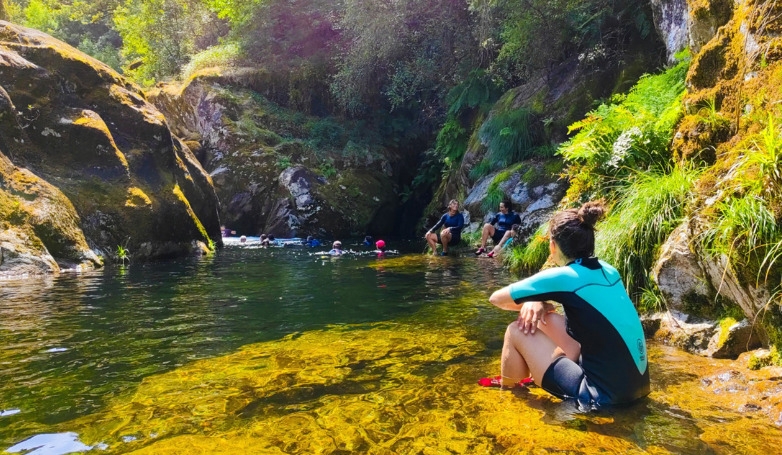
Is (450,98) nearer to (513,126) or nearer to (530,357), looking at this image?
(513,126)

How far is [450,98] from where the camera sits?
66.6 feet

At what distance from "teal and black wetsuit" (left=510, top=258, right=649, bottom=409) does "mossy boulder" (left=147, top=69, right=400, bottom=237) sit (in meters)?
17.6

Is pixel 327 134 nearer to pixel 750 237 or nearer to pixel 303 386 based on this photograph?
pixel 303 386

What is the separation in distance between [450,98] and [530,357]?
17.6m

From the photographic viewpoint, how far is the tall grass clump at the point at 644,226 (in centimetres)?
538

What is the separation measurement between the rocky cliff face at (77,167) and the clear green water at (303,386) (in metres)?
3.61

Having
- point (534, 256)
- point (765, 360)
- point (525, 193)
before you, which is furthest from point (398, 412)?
point (525, 193)

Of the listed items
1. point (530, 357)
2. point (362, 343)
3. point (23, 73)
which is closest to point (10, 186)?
point (23, 73)

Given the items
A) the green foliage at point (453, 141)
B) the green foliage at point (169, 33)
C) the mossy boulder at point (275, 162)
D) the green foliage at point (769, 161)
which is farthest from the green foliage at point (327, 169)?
the green foliage at point (769, 161)

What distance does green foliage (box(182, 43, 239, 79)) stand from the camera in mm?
25406

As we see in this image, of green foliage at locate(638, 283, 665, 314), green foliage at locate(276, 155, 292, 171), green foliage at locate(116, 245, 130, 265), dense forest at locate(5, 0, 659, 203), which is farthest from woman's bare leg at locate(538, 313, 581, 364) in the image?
green foliage at locate(276, 155, 292, 171)

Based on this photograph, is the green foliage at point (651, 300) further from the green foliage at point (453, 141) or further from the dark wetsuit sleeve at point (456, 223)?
the green foliage at point (453, 141)

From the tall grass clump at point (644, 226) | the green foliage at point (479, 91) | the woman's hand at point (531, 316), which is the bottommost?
the woman's hand at point (531, 316)

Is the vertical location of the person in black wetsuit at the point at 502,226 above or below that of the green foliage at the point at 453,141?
below
